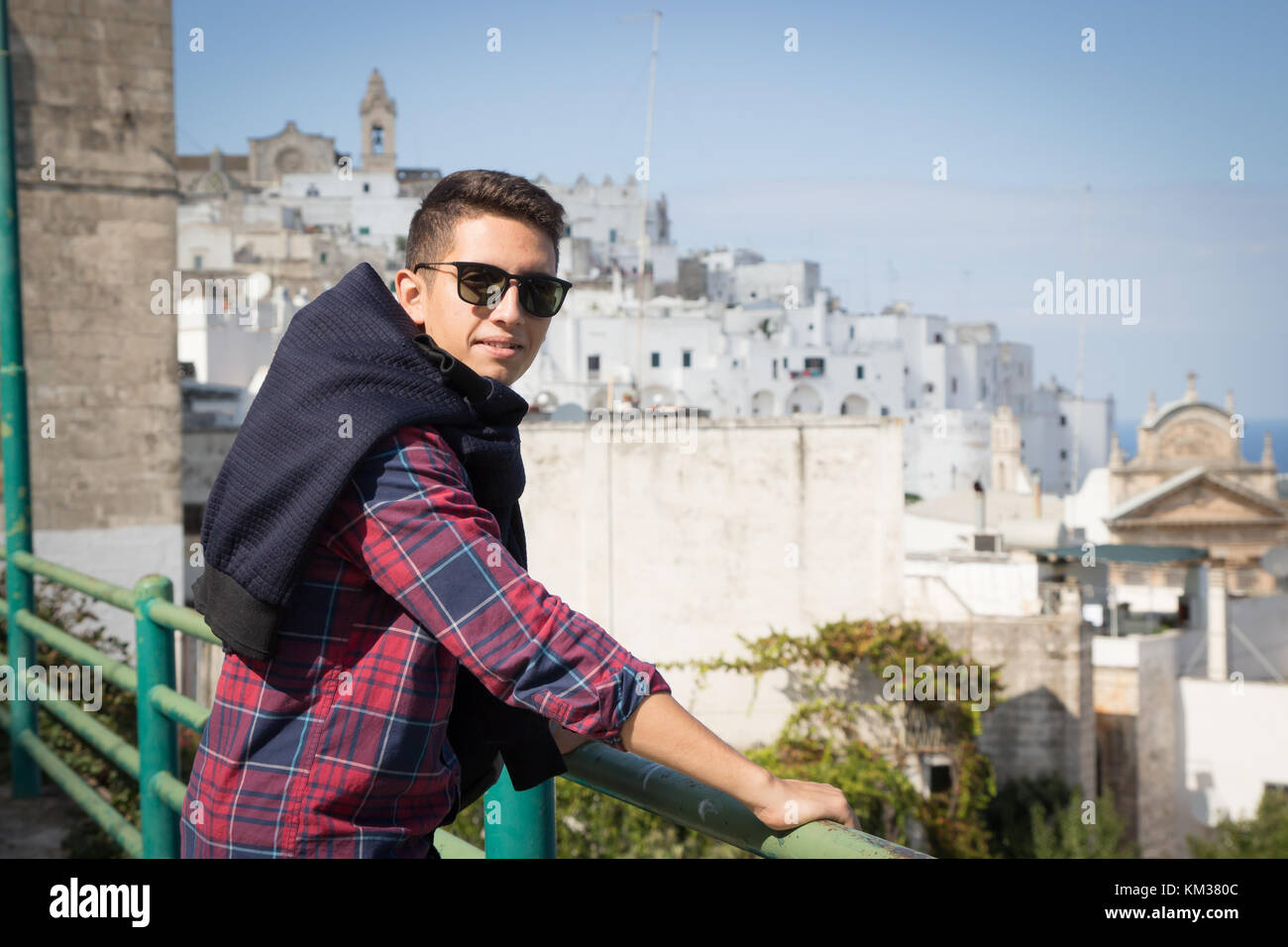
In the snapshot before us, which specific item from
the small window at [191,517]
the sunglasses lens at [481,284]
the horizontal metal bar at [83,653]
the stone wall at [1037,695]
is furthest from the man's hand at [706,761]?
the small window at [191,517]

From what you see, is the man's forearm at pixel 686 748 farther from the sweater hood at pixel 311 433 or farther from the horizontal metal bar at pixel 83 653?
the horizontal metal bar at pixel 83 653

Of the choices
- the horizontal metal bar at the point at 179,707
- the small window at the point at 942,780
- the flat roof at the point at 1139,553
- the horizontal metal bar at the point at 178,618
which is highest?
the horizontal metal bar at the point at 178,618

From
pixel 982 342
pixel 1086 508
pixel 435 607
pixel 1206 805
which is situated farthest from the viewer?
pixel 982 342

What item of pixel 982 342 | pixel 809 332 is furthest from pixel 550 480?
pixel 982 342

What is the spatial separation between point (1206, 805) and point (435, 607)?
76.1 ft

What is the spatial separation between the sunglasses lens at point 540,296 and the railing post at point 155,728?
1583 mm

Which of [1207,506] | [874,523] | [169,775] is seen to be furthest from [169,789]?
[1207,506]

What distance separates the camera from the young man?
163 centimetres

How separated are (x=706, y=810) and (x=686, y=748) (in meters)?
0.17

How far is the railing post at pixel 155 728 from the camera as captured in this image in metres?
3.07

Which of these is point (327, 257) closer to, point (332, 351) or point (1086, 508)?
point (1086, 508)

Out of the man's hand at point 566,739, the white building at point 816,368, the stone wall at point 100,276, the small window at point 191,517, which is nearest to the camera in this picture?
the man's hand at point 566,739

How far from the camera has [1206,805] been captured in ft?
71.7
